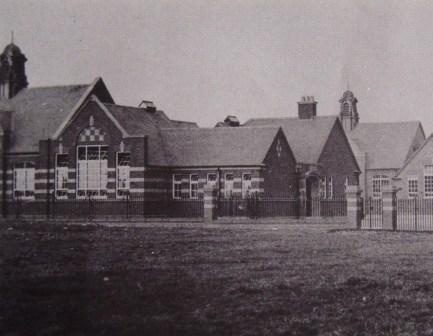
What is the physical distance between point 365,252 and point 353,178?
38.2 metres

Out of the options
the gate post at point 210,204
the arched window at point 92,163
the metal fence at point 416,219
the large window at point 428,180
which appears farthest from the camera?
the large window at point 428,180

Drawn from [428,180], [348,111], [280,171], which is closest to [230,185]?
[280,171]

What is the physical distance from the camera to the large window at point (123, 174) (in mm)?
40594

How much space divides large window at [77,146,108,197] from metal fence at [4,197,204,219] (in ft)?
2.02

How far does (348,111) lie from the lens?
76.7 meters

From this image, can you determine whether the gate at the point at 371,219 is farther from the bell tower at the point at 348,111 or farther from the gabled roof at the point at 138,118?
the bell tower at the point at 348,111

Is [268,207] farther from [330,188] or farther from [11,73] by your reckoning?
[11,73]

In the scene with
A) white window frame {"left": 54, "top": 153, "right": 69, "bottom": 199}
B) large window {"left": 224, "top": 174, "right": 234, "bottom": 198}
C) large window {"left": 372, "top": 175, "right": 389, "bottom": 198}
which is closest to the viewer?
large window {"left": 224, "top": 174, "right": 234, "bottom": 198}

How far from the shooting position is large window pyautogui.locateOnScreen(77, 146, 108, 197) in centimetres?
4109

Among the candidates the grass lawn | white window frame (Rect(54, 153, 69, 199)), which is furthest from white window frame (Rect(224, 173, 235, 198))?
the grass lawn

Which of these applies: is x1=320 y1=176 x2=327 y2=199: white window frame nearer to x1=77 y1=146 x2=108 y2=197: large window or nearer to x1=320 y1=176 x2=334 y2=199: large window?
x1=320 y1=176 x2=334 y2=199: large window

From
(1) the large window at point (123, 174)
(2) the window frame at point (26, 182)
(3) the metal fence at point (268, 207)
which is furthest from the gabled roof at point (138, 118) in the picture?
(3) the metal fence at point (268, 207)

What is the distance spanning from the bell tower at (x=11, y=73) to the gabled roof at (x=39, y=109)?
285 cm

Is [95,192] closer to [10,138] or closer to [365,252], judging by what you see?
[10,138]
